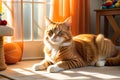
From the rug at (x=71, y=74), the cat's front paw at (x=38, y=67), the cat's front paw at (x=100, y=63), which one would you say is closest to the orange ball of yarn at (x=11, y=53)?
the rug at (x=71, y=74)

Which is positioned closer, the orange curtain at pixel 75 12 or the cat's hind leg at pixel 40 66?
the cat's hind leg at pixel 40 66

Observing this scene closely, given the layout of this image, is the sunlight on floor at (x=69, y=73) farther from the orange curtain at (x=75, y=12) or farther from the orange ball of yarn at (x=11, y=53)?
the orange curtain at (x=75, y=12)

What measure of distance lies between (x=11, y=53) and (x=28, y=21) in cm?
54

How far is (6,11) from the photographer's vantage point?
2637 millimetres

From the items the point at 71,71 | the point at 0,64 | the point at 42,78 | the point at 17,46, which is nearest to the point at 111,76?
the point at 71,71

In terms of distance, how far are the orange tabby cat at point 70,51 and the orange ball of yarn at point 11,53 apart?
15.5 inches

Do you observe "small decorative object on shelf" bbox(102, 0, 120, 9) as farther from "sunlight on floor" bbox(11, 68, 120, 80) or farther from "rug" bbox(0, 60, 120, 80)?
"sunlight on floor" bbox(11, 68, 120, 80)

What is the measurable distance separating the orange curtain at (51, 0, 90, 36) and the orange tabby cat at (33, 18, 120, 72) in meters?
0.52

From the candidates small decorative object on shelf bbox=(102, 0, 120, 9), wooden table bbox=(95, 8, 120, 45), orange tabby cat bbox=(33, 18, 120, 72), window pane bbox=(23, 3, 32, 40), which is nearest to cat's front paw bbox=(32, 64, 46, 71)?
orange tabby cat bbox=(33, 18, 120, 72)

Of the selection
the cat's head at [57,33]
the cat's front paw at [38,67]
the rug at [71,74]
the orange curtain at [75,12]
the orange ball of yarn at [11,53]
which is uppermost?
the orange curtain at [75,12]

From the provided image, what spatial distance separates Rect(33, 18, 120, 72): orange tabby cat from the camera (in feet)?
6.85

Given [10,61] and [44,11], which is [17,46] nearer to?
[10,61]

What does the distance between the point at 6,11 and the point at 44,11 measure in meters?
0.51

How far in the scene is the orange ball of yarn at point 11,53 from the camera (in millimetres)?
2466
